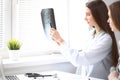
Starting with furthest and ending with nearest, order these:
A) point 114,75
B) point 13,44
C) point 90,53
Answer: point 13,44, point 90,53, point 114,75

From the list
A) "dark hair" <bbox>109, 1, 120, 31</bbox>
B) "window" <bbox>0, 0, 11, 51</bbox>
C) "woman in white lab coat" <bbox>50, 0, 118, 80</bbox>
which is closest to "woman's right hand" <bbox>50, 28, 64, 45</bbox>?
"woman in white lab coat" <bbox>50, 0, 118, 80</bbox>

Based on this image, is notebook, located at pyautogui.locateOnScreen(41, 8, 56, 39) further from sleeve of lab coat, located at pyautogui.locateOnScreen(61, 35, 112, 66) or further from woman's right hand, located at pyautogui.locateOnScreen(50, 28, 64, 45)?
sleeve of lab coat, located at pyautogui.locateOnScreen(61, 35, 112, 66)

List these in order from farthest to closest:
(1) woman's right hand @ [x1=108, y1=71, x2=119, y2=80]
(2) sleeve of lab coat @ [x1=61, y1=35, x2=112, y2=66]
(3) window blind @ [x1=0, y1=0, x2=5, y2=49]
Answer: (3) window blind @ [x1=0, y1=0, x2=5, y2=49] < (2) sleeve of lab coat @ [x1=61, y1=35, x2=112, y2=66] < (1) woman's right hand @ [x1=108, y1=71, x2=119, y2=80]

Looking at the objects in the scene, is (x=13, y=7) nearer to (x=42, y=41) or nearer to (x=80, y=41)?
(x=42, y=41)

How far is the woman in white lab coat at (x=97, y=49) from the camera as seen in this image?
7.50 feet

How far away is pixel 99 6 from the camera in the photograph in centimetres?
237

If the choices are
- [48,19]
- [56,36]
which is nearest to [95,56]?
[56,36]

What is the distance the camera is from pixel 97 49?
7.52 ft

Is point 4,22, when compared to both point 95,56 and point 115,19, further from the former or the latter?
point 115,19

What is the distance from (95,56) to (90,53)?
0.16 feet

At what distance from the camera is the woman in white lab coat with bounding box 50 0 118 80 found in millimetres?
Result: 2285

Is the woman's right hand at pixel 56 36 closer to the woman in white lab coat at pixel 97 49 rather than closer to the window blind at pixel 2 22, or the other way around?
the woman in white lab coat at pixel 97 49

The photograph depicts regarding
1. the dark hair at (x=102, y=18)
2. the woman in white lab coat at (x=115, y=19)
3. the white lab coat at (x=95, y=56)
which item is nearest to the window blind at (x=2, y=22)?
the white lab coat at (x=95, y=56)

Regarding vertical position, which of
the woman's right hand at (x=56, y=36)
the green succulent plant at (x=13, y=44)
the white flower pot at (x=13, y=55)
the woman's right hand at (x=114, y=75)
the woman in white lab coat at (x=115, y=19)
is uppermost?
the woman in white lab coat at (x=115, y=19)
